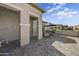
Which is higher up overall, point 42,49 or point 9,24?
point 9,24

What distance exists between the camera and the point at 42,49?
564cm

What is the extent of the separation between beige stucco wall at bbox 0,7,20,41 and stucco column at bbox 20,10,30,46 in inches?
22.7

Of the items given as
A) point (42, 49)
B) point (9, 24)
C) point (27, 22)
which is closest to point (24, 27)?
point (27, 22)

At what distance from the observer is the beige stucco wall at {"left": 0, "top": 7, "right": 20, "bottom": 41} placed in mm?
7148

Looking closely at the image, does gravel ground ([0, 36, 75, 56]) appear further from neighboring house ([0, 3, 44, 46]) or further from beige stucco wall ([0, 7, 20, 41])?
beige stucco wall ([0, 7, 20, 41])

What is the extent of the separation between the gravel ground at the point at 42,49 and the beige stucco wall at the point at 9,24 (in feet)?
5.45

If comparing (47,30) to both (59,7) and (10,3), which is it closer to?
(59,7)

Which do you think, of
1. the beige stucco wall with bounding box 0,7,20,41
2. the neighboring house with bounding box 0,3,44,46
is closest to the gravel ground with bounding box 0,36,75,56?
the neighboring house with bounding box 0,3,44,46

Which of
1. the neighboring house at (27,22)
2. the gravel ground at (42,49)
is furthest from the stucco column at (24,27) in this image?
the gravel ground at (42,49)

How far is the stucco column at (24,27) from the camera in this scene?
635 centimetres

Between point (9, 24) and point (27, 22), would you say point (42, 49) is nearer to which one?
point (27, 22)

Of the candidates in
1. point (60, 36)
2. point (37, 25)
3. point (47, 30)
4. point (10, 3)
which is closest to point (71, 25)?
point (60, 36)

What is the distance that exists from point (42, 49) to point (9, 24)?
11.4ft

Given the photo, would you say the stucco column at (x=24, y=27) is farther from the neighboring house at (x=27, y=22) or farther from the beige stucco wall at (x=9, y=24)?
the beige stucco wall at (x=9, y=24)
